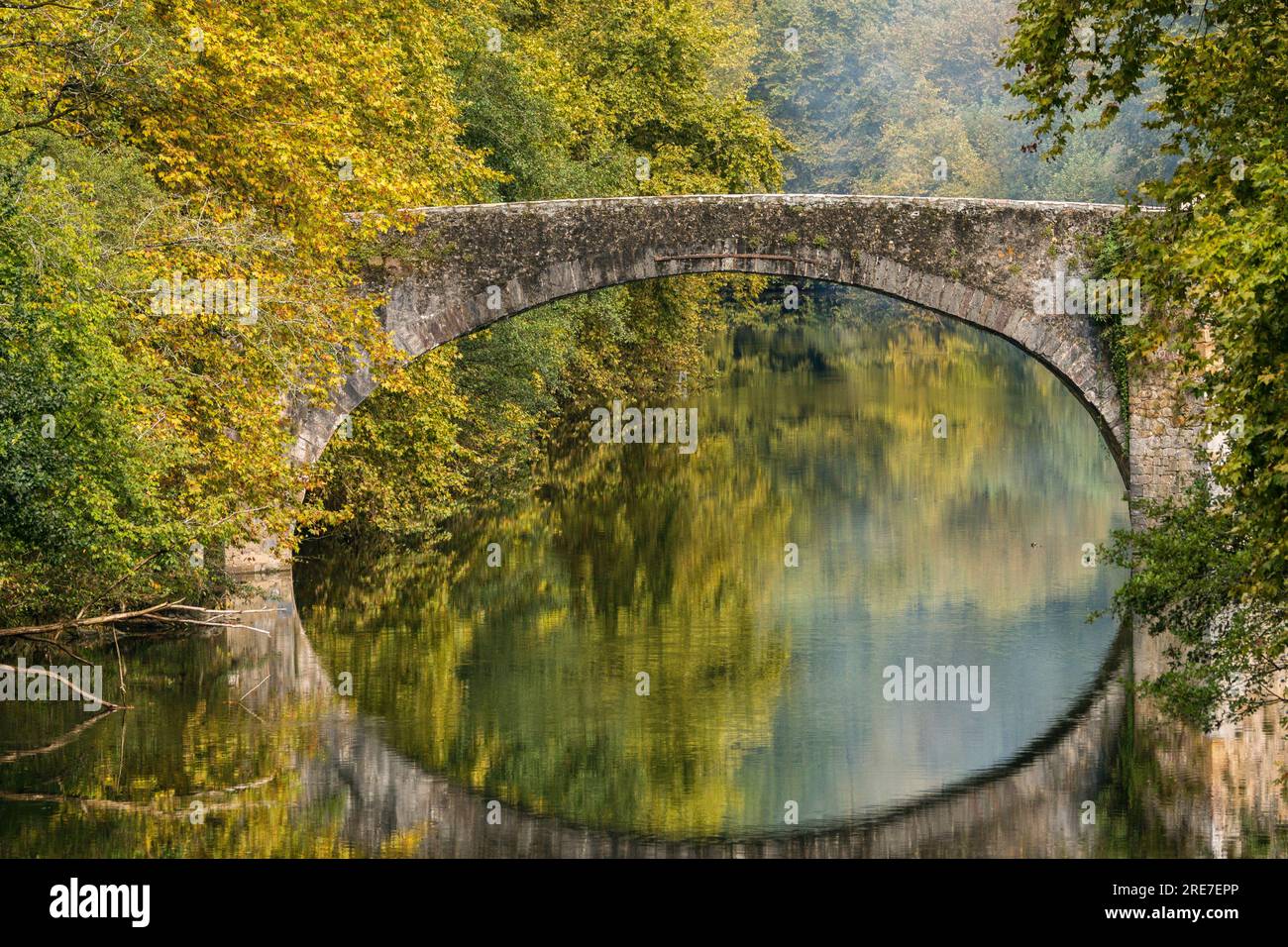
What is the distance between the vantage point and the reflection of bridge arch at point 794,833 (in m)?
12.8

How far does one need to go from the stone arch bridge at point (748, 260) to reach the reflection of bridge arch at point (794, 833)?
6023 mm

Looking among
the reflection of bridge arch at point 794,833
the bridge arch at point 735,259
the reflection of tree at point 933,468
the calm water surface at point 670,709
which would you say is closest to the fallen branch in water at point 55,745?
the calm water surface at point 670,709

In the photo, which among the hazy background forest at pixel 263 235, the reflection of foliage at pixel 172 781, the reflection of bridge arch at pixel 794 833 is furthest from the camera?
the hazy background forest at pixel 263 235

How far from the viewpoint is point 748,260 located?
68.8 ft

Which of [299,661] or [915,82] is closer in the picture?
[299,661]

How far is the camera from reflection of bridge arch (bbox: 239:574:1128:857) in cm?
1282

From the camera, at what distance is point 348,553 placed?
23.1 meters

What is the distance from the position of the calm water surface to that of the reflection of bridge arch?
3 cm

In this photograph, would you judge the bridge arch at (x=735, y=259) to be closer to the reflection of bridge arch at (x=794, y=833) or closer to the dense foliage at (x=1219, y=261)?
the reflection of bridge arch at (x=794, y=833)

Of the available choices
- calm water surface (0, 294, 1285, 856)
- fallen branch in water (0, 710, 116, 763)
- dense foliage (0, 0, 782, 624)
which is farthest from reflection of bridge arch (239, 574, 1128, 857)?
dense foliage (0, 0, 782, 624)

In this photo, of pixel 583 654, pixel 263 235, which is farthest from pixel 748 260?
pixel 263 235
